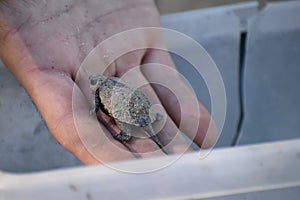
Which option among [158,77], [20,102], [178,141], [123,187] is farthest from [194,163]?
[20,102]

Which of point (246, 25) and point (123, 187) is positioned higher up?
point (123, 187)

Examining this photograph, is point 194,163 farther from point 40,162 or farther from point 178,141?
point 40,162

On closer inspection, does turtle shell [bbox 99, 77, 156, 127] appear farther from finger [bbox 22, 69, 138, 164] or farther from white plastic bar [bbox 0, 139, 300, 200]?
white plastic bar [bbox 0, 139, 300, 200]

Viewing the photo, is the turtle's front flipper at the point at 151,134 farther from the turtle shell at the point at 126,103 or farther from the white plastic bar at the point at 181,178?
the white plastic bar at the point at 181,178

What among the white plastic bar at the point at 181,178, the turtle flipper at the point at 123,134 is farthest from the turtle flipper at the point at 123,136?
the white plastic bar at the point at 181,178

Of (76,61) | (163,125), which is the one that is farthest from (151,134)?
(76,61)

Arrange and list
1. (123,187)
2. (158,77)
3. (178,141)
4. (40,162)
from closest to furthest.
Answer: (123,187)
(178,141)
(158,77)
(40,162)
